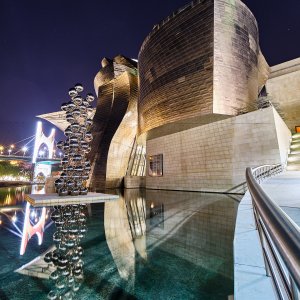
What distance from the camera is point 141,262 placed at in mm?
2740

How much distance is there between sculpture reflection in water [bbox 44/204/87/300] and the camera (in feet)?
6.77

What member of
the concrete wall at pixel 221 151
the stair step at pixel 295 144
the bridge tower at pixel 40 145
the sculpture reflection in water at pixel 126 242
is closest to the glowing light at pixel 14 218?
the sculpture reflection in water at pixel 126 242

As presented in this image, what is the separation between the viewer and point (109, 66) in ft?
71.8

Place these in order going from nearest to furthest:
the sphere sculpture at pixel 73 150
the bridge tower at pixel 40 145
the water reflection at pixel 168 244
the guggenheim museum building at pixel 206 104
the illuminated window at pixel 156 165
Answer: the water reflection at pixel 168 244 < the sphere sculpture at pixel 73 150 < the guggenheim museum building at pixel 206 104 < the illuminated window at pixel 156 165 < the bridge tower at pixel 40 145

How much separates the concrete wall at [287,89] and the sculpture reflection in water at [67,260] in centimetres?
1956

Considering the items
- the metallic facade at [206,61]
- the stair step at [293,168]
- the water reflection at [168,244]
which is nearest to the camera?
the water reflection at [168,244]

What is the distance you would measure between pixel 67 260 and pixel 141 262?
3.10 feet

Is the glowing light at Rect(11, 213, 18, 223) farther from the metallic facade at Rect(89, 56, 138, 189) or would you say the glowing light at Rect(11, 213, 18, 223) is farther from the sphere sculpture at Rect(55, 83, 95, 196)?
the metallic facade at Rect(89, 56, 138, 189)

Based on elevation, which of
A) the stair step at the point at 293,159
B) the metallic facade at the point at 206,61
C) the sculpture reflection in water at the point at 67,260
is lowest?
the sculpture reflection in water at the point at 67,260

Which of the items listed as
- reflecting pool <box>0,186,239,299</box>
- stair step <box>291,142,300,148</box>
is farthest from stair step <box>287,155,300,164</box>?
reflecting pool <box>0,186,239,299</box>

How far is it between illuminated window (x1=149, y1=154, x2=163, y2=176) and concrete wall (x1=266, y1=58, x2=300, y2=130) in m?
10.9

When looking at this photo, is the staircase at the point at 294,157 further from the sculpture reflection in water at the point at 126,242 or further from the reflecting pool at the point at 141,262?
the sculpture reflection in water at the point at 126,242

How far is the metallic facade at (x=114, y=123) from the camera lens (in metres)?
19.4

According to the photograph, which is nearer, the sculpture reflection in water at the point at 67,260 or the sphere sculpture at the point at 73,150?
the sculpture reflection in water at the point at 67,260
